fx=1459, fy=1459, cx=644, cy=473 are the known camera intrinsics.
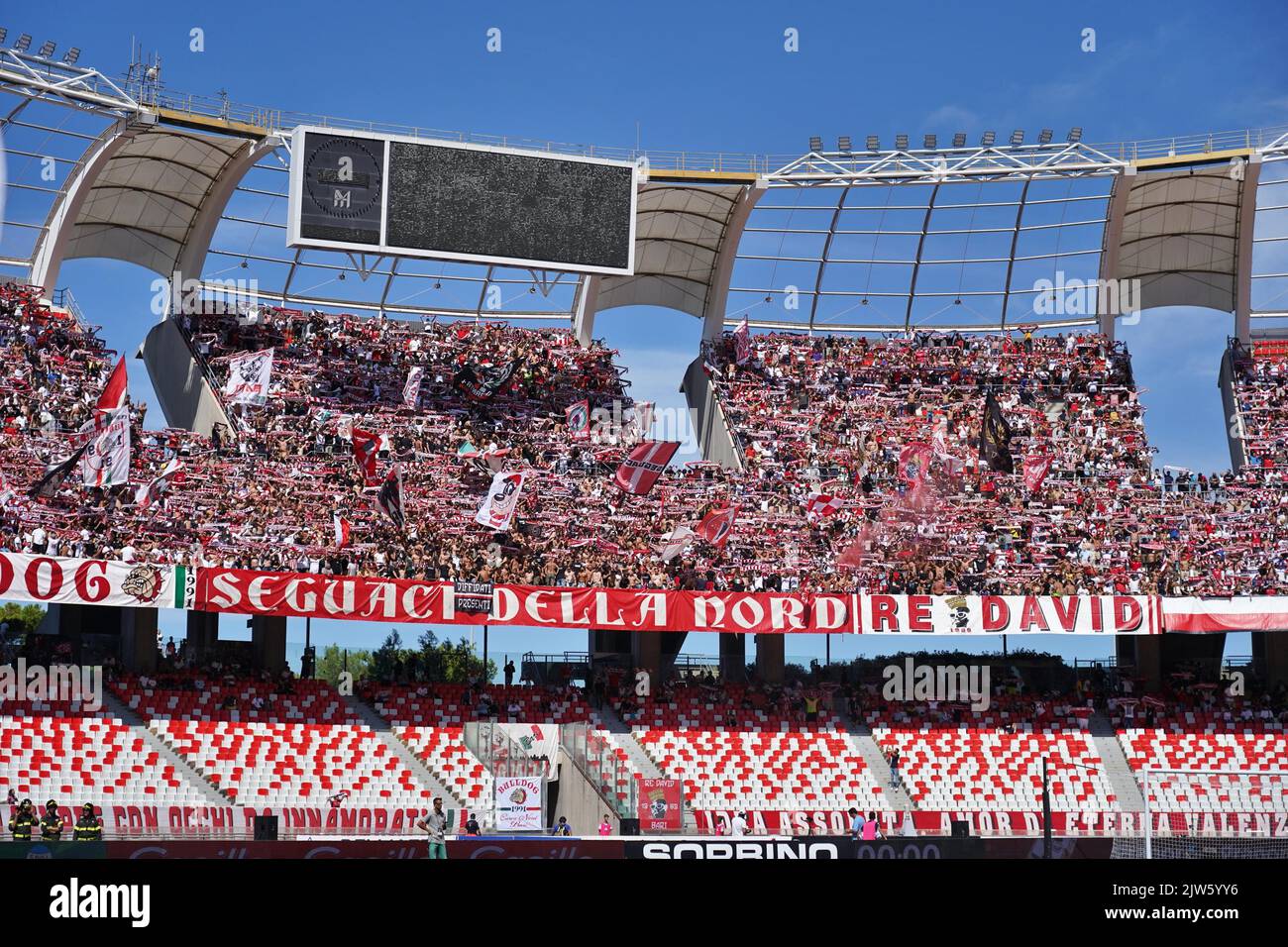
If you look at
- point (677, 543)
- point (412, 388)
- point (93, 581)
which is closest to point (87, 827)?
point (93, 581)

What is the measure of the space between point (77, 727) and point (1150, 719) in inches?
1183

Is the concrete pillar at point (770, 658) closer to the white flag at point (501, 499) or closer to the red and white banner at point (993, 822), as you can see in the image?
the white flag at point (501, 499)

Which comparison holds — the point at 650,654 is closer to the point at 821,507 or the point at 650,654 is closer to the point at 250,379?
the point at 821,507

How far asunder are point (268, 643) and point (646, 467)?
497 inches

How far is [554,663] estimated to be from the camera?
148 feet

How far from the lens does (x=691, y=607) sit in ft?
136

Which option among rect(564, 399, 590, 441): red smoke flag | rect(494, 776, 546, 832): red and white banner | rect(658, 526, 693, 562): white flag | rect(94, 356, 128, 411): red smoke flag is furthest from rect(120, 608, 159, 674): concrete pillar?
rect(564, 399, 590, 441): red smoke flag

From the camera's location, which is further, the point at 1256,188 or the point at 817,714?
the point at 1256,188

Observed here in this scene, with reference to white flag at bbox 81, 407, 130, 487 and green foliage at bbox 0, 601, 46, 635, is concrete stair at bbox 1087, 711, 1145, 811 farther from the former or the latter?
green foliage at bbox 0, 601, 46, 635

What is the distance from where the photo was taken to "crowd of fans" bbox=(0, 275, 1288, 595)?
1642 inches
